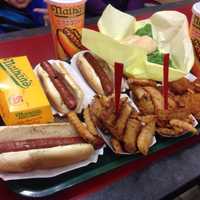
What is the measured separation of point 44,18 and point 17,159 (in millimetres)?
1183

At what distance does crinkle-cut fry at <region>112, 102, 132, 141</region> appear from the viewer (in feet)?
3.05

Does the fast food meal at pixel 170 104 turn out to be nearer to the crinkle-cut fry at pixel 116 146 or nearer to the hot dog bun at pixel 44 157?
the crinkle-cut fry at pixel 116 146

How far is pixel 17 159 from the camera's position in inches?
33.2

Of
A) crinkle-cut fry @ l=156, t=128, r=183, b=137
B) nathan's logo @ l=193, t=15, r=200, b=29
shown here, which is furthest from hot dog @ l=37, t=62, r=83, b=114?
nathan's logo @ l=193, t=15, r=200, b=29

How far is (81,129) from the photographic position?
931 millimetres

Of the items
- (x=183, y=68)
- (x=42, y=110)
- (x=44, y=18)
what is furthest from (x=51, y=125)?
(x=44, y=18)

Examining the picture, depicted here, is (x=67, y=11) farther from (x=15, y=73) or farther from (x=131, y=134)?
(x=131, y=134)

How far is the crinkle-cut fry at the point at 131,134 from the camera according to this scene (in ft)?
3.00

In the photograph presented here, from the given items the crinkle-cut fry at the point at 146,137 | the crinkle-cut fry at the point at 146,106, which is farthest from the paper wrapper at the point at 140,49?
the crinkle-cut fry at the point at 146,137

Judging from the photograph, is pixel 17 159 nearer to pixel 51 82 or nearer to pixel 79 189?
pixel 79 189

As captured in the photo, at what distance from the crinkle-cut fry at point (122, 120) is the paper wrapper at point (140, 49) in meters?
0.21

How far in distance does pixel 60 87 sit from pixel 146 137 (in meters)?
0.32

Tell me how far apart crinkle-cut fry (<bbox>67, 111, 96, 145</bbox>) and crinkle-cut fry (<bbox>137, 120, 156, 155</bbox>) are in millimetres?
124

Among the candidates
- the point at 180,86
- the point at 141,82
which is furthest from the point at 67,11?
the point at 180,86
